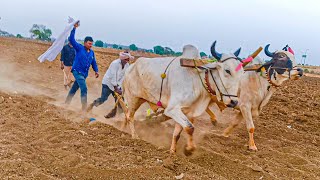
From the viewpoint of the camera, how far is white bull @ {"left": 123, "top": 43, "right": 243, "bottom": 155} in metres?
5.42

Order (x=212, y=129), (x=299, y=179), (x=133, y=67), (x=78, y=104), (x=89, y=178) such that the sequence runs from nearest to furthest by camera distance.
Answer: (x=89, y=178) → (x=299, y=179) → (x=133, y=67) → (x=212, y=129) → (x=78, y=104)

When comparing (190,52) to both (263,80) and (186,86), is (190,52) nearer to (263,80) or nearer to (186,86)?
(186,86)

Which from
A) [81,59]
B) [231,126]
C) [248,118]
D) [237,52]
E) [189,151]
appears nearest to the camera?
[189,151]

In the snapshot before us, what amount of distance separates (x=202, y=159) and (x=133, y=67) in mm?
2073

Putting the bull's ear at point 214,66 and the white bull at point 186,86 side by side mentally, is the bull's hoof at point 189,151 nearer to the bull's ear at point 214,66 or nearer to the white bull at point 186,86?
the white bull at point 186,86

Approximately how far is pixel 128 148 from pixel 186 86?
1172 millimetres

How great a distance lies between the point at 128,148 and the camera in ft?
18.1

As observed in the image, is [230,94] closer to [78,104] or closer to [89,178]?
[89,178]

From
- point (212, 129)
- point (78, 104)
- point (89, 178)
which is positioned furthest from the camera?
point (78, 104)

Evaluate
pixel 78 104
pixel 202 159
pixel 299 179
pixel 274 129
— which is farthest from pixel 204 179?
pixel 78 104

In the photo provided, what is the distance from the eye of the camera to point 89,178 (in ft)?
14.1

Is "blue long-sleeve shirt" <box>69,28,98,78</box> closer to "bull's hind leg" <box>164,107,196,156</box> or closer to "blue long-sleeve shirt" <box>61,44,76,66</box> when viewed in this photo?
"blue long-sleeve shirt" <box>61,44,76,66</box>

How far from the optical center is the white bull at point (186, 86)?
542 cm

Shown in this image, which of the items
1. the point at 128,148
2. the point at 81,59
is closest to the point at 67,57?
the point at 81,59
